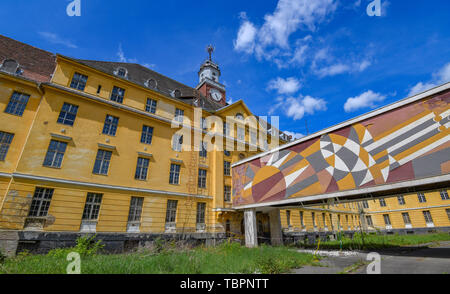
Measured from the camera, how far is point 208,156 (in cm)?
2328

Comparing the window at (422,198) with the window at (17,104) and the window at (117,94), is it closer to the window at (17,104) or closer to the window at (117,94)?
the window at (117,94)

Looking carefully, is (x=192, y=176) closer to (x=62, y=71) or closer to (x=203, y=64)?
(x=62, y=71)

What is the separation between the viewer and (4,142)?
14.4m

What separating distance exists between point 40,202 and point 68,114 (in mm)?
7182

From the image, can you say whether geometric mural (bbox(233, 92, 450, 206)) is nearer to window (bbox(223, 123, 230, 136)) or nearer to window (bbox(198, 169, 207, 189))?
window (bbox(198, 169, 207, 189))

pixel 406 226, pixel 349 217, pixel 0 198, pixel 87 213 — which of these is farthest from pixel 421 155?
pixel 406 226

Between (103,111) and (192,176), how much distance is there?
10.5 m

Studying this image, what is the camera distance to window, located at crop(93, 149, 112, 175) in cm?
1673

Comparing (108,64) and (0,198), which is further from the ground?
(108,64)

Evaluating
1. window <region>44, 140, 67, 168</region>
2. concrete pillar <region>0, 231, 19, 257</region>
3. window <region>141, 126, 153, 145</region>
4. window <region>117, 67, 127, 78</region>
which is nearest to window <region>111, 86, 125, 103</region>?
window <region>117, 67, 127, 78</region>

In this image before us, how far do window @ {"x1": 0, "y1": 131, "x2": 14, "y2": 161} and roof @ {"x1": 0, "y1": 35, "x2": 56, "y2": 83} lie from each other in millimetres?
4920

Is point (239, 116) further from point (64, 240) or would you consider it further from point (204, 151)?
point (64, 240)

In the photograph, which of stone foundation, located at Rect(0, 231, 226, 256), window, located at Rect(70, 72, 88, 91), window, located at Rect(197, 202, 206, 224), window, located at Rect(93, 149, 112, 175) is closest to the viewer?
stone foundation, located at Rect(0, 231, 226, 256)

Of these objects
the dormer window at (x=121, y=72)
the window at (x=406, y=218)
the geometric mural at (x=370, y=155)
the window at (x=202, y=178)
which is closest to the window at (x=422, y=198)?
the window at (x=406, y=218)
